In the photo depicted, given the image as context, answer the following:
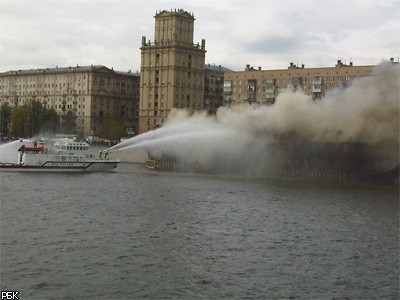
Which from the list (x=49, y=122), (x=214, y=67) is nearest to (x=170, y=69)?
(x=214, y=67)

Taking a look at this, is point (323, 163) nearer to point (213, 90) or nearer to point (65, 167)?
point (65, 167)

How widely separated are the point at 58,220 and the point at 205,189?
87.1ft

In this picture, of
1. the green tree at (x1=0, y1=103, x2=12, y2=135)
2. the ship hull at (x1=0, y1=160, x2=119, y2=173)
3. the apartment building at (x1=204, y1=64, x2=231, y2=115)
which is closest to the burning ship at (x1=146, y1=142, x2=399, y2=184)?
the ship hull at (x1=0, y1=160, x2=119, y2=173)

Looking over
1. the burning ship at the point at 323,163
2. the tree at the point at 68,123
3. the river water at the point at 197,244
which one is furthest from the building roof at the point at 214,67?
the river water at the point at 197,244

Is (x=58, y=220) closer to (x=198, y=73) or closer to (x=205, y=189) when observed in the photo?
(x=205, y=189)

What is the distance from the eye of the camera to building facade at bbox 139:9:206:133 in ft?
508

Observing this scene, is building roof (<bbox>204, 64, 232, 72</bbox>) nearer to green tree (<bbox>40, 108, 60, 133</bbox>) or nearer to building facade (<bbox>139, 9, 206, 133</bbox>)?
building facade (<bbox>139, 9, 206, 133</bbox>)

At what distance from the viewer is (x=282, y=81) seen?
137625mm

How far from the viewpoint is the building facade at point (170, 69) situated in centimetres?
15475

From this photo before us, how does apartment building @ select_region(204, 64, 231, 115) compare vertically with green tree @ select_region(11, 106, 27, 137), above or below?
above

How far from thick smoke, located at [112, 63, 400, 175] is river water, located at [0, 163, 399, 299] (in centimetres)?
1416

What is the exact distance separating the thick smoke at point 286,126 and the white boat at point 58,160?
573 centimetres

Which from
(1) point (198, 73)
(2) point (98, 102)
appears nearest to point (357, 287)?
(1) point (198, 73)

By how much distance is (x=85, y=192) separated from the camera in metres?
63.4
